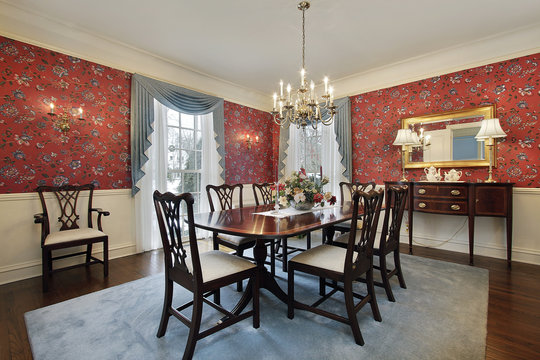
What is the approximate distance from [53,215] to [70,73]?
63.0 inches

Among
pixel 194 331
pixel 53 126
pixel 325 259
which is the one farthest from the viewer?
pixel 53 126

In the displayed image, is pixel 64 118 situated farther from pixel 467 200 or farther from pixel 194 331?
pixel 467 200

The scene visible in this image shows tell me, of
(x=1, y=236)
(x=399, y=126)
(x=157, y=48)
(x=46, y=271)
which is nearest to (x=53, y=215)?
(x=1, y=236)

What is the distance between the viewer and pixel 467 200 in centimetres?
304

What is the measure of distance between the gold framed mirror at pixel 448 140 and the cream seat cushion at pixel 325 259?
252 centimetres

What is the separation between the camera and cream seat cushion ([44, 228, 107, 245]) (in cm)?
246

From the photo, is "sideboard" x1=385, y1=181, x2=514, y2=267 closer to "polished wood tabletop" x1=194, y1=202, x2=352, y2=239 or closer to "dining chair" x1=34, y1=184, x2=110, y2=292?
"polished wood tabletop" x1=194, y1=202, x2=352, y2=239

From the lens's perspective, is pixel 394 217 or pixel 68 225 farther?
pixel 68 225

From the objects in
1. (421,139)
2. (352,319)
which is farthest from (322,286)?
(421,139)

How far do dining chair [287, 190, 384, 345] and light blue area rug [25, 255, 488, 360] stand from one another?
126 mm

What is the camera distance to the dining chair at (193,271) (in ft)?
4.78

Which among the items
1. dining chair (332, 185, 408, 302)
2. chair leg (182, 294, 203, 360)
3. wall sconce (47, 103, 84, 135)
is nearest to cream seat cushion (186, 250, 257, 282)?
chair leg (182, 294, 203, 360)

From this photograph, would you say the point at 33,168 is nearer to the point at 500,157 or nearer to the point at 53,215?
the point at 53,215

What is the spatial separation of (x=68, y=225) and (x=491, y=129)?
4903 mm
